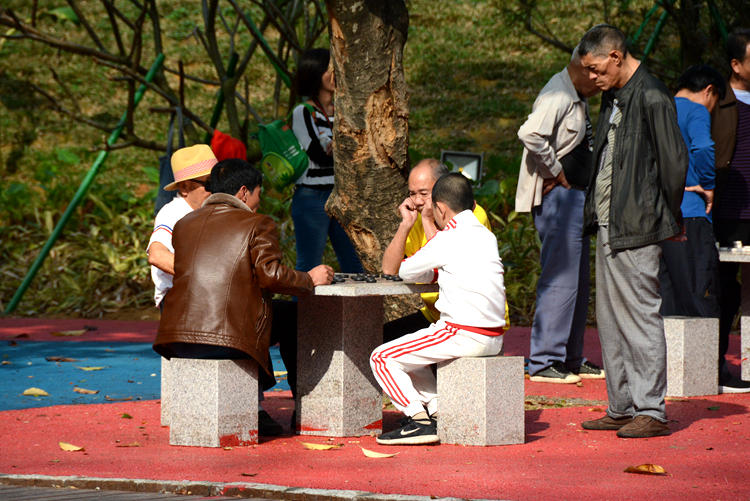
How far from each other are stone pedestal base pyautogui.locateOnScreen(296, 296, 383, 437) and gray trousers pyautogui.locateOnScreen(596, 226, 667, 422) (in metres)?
1.31

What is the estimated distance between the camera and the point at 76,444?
5.92 metres

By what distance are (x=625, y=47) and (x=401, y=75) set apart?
5.60ft

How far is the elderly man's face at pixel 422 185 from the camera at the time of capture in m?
6.43

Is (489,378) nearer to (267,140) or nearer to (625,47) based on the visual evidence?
(625,47)

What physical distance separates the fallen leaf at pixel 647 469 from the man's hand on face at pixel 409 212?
1997 mm

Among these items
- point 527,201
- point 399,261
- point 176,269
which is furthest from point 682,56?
point 176,269

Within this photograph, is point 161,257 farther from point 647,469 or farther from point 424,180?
point 647,469

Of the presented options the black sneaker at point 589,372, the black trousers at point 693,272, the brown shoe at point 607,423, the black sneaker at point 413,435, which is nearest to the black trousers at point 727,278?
the black trousers at point 693,272

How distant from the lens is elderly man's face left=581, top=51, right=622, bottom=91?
234 inches

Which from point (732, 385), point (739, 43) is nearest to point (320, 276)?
point (732, 385)

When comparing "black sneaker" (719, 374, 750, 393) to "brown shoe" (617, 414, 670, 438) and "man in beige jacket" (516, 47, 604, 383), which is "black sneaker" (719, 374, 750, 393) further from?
"brown shoe" (617, 414, 670, 438)

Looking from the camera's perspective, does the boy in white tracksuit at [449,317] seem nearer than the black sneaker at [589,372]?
Yes

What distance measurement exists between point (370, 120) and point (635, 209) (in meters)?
2.00

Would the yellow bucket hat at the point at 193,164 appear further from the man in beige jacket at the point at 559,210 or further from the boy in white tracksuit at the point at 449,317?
the man in beige jacket at the point at 559,210
